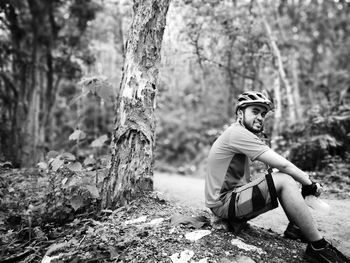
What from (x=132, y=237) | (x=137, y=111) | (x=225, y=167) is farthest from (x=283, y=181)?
(x=137, y=111)

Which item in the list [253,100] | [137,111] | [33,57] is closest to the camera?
[253,100]

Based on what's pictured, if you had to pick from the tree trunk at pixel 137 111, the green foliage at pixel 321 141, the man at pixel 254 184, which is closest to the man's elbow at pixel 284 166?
the man at pixel 254 184

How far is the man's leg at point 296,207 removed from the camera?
134 inches

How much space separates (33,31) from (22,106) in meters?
3.03

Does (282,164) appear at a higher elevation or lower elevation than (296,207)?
higher

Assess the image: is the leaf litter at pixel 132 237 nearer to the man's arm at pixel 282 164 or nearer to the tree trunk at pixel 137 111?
the tree trunk at pixel 137 111

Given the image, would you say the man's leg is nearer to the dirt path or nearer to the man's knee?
the man's knee

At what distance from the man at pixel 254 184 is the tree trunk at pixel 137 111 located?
119cm

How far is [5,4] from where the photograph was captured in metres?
9.48

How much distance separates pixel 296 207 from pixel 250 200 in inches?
20.3

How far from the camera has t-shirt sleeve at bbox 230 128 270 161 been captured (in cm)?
356

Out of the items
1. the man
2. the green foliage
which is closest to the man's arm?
the man

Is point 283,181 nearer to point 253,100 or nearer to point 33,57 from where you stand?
point 253,100

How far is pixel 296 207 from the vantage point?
341 cm
